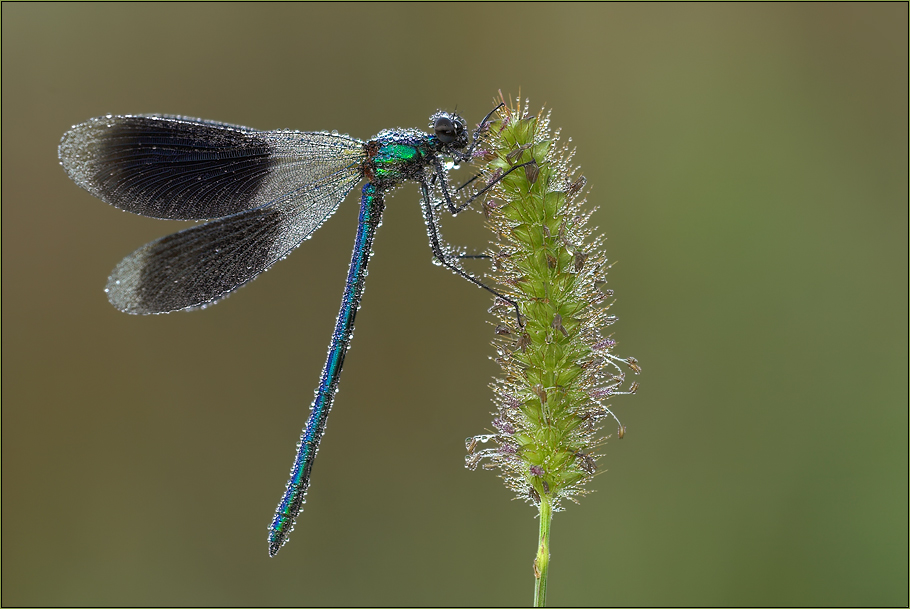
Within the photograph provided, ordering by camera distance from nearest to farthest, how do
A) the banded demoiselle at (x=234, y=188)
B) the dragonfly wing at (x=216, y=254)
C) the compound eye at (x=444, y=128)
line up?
the compound eye at (x=444, y=128) → the banded demoiselle at (x=234, y=188) → the dragonfly wing at (x=216, y=254)

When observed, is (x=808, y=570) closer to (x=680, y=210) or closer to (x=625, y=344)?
(x=625, y=344)

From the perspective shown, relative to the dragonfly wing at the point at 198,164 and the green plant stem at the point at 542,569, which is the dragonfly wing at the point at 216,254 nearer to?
the dragonfly wing at the point at 198,164

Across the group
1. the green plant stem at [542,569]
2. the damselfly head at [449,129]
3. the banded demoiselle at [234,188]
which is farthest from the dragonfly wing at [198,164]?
the green plant stem at [542,569]

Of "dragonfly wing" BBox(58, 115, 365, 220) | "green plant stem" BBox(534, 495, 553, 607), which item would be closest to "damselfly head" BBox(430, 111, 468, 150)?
"dragonfly wing" BBox(58, 115, 365, 220)

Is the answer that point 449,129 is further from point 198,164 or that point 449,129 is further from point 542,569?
point 542,569

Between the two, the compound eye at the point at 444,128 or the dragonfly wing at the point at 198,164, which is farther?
the dragonfly wing at the point at 198,164

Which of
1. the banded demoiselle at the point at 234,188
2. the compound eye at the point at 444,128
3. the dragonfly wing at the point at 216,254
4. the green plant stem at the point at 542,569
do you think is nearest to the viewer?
the green plant stem at the point at 542,569

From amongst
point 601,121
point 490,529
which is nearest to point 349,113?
point 601,121

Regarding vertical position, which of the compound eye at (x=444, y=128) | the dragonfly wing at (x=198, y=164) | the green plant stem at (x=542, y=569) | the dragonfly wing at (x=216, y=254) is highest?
the compound eye at (x=444, y=128)
